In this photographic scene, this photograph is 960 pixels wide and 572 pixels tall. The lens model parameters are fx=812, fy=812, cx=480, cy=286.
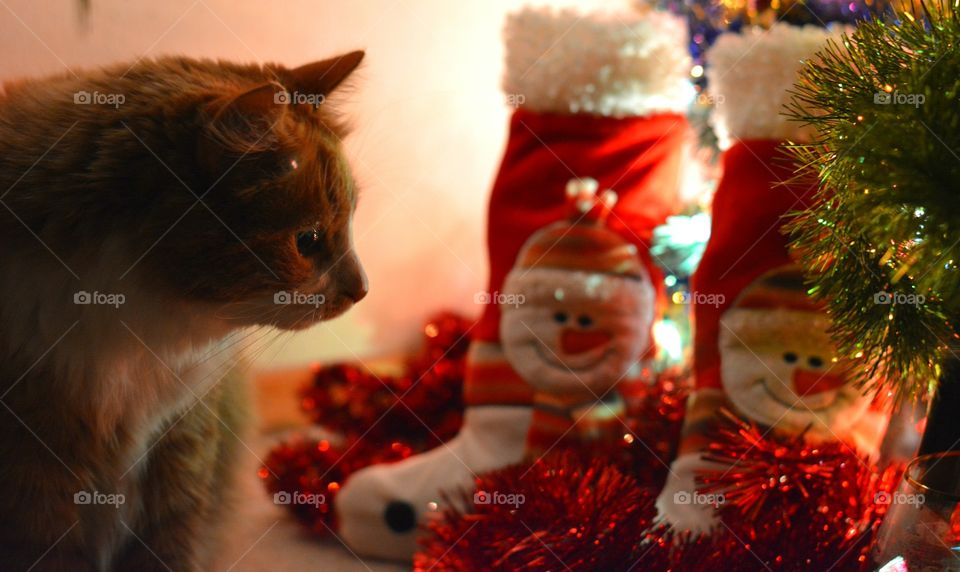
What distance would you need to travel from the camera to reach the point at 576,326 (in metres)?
0.93

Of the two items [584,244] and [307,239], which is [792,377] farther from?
[307,239]

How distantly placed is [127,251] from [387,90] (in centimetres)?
55

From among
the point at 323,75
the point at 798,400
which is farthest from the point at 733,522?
the point at 323,75

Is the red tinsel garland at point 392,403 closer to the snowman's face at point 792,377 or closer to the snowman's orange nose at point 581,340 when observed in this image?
the snowman's orange nose at point 581,340

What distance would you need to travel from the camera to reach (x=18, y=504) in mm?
525

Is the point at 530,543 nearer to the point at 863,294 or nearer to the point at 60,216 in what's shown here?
the point at 863,294

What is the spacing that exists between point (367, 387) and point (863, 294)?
0.85m

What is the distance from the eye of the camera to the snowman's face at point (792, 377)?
0.82 meters

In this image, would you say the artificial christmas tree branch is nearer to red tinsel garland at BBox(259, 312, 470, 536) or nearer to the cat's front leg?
the cat's front leg

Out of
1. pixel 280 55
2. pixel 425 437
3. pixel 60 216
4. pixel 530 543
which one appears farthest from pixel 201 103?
pixel 425 437

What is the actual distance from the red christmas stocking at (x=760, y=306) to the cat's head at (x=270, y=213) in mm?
435

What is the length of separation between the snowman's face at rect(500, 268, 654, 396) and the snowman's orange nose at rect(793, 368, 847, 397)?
0.63 ft

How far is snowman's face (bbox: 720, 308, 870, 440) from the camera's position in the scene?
2.68 ft

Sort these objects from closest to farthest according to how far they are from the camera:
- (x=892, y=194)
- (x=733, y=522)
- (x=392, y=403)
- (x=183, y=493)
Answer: (x=892, y=194), (x=183, y=493), (x=733, y=522), (x=392, y=403)
